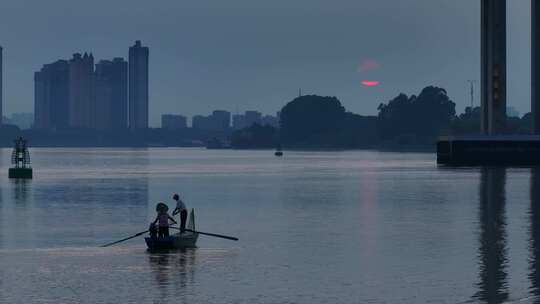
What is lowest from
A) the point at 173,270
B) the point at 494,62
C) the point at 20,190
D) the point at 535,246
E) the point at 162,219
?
the point at 20,190

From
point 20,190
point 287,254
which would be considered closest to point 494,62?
point 20,190

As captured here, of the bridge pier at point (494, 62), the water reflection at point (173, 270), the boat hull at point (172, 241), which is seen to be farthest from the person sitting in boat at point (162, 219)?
the bridge pier at point (494, 62)

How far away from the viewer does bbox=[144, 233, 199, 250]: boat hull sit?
48.8m

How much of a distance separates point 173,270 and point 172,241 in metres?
7.21

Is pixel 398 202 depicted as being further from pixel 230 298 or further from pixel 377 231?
pixel 230 298

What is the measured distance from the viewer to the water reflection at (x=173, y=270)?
3762 centimetres

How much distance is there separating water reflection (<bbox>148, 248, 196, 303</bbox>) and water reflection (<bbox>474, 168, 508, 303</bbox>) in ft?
32.8

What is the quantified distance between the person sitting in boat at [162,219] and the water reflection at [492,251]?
1330cm

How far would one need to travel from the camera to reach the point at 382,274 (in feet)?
135

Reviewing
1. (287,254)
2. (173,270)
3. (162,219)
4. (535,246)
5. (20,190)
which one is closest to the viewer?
(173,270)

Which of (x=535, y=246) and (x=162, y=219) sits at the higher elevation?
(x=162, y=219)

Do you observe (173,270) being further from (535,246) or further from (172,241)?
(535,246)

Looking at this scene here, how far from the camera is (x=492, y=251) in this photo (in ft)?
160

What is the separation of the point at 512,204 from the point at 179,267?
49.5 metres
